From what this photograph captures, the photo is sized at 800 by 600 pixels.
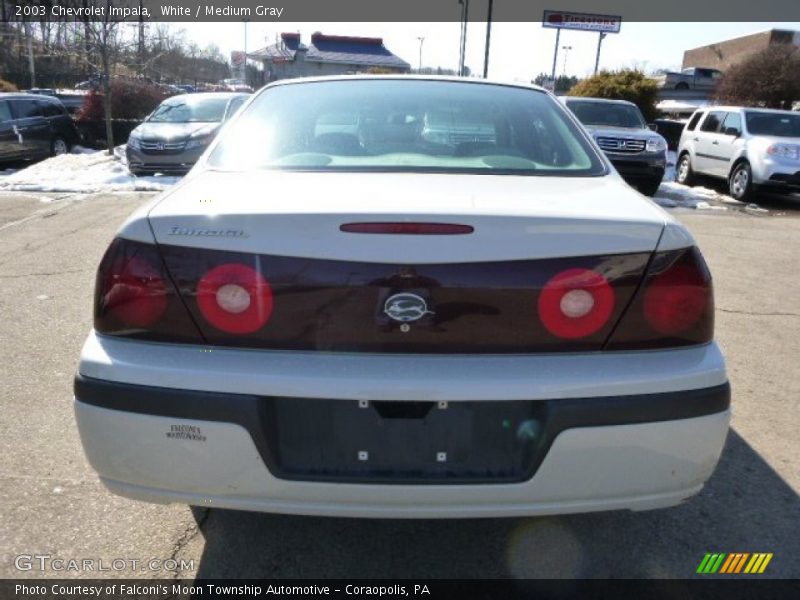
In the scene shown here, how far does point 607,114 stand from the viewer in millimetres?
13016

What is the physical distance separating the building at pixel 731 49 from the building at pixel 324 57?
2525 centimetres

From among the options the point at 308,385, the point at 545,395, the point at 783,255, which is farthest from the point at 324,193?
the point at 783,255

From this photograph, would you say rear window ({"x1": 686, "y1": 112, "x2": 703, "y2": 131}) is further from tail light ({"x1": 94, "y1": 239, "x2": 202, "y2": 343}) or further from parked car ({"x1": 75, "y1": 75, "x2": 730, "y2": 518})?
tail light ({"x1": 94, "y1": 239, "x2": 202, "y2": 343})

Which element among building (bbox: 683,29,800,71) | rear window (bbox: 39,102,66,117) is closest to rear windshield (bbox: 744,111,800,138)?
rear window (bbox: 39,102,66,117)

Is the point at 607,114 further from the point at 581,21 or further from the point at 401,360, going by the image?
the point at 581,21

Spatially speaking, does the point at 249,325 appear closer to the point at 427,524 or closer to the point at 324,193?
the point at 324,193

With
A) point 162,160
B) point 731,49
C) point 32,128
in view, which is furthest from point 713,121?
point 731,49

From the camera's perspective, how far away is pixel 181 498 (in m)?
1.96

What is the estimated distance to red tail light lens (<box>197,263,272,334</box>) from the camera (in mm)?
1882

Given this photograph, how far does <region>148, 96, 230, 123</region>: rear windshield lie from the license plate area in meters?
12.2

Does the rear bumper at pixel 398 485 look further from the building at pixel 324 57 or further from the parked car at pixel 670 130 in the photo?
the building at pixel 324 57

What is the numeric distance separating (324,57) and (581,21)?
31.6 meters

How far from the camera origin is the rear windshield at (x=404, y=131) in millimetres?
2549

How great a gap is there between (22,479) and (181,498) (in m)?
1.21
